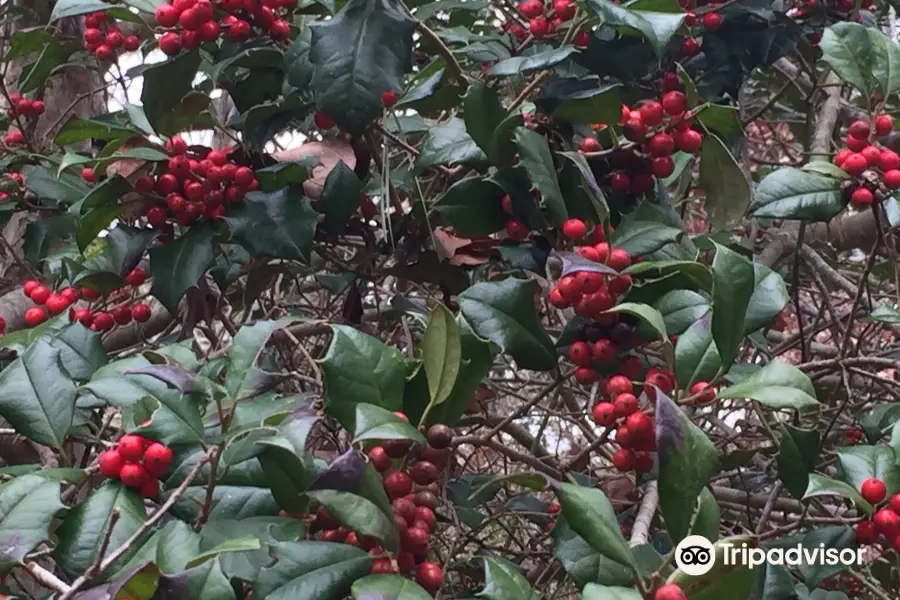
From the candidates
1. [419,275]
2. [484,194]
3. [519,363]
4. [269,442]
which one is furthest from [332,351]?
[419,275]

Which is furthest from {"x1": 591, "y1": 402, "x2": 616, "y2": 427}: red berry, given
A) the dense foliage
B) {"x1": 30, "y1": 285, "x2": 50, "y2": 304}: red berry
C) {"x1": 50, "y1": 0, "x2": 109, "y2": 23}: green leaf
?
{"x1": 30, "y1": 285, "x2": 50, "y2": 304}: red berry

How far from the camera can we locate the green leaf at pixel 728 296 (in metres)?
0.71

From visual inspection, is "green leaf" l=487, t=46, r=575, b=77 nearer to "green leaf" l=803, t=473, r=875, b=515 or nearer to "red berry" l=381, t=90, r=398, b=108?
"red berry" l=381, t=90, r=398, b=108

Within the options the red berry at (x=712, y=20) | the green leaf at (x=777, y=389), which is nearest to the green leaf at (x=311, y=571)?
the green leaf at (x=777, y=389)

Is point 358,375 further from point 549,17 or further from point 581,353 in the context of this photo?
point 549,17

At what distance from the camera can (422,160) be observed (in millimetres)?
983

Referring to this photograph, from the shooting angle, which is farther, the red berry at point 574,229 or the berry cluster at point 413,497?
the red berry at point 574,229

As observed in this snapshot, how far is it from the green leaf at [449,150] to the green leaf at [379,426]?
1.38 ft

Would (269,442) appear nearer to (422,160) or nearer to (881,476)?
(422,160)

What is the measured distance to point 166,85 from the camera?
1050mm

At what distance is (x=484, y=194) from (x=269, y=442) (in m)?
0.48

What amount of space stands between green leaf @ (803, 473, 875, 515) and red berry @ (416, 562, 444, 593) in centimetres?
38

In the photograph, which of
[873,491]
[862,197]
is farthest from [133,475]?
[862,197]

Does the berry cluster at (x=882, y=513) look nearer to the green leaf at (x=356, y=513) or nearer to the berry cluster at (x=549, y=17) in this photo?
the green leaf at (x=356, y=513)
